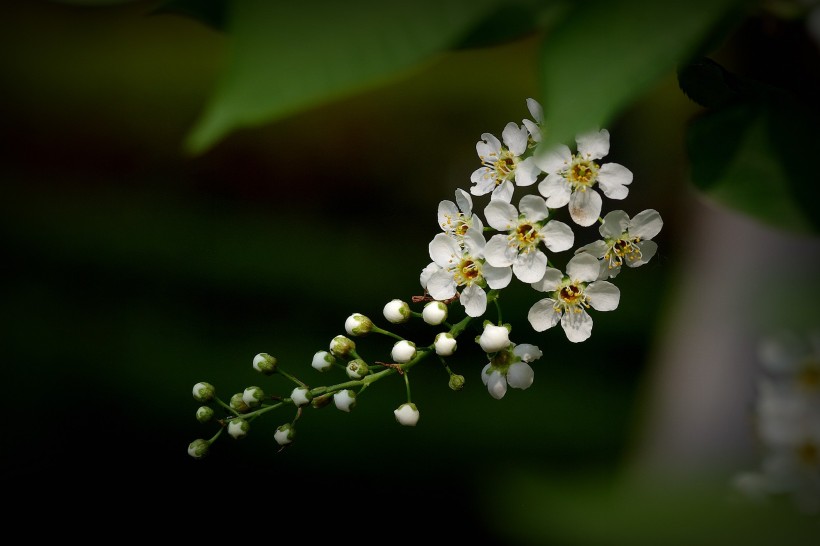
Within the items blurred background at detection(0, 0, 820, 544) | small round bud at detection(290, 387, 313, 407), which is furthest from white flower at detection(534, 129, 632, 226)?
blurred background at detection(0, 0, 820, 544)

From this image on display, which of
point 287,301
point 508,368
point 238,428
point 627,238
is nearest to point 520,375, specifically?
point 508,368

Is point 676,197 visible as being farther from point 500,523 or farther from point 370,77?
point 370,77

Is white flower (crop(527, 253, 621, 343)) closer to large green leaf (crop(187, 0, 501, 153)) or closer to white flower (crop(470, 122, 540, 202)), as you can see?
white flower (crop(470, 122, 540, 202))

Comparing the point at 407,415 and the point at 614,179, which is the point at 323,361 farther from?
the point at 614,179

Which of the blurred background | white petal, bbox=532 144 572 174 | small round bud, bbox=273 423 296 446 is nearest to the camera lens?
white petal, bbox=532 144 572 174

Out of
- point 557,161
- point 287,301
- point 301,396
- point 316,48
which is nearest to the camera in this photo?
point 316,48

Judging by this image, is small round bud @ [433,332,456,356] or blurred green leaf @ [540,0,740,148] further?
small round bud @ [433,332,456,356]
